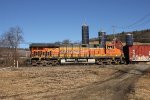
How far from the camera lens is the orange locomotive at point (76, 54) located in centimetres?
4725

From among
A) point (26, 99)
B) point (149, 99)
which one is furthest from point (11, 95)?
point (149, 99)

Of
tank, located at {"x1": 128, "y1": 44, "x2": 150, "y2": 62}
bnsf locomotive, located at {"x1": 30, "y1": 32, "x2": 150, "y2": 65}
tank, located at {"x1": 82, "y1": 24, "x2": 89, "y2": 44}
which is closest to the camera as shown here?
bnsf locomotive, located at {"x1": 30, "y1": 32, "x2": 150, "y2": 65}

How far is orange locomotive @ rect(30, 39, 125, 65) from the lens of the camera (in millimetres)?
47250

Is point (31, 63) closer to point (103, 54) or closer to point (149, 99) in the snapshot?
point (103, 54)

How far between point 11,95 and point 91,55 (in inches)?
1316

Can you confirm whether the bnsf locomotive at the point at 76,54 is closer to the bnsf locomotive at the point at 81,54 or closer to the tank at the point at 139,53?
the bnsf locomotive at the point at 81,54

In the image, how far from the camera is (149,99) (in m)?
13.7

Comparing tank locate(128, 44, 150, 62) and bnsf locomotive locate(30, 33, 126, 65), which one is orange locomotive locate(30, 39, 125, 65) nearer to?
bnsf locomotive locate(30, 33, 126, 65)

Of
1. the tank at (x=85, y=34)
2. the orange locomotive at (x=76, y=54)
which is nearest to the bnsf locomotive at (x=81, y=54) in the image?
the orange locomotive at (x=76, y=54)

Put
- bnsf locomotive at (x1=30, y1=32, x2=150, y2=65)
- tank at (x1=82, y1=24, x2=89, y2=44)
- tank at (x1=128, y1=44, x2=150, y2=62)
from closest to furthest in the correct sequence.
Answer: bnsf locomotive at (x1=30, y1=32, x2=150, y2=65) < tank at (x1=128, y1=44, x2=150, y2=62) < tank at (x1=82, y1=24, x2=89, y2=44)

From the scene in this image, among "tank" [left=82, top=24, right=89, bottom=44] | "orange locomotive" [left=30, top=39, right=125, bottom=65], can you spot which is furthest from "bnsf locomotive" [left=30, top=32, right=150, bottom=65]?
"tank" [left=82, top=24, right=89, bottom=44]

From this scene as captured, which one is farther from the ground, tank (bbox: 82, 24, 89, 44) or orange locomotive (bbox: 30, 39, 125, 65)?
tank (bbox: 82, 24, 89, 44)

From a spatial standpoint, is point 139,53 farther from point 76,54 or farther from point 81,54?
point 76,54

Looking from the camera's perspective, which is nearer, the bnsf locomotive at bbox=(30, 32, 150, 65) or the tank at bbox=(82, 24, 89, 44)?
the bnsf locomotive at bbox=(30, 32, 150, 65)
